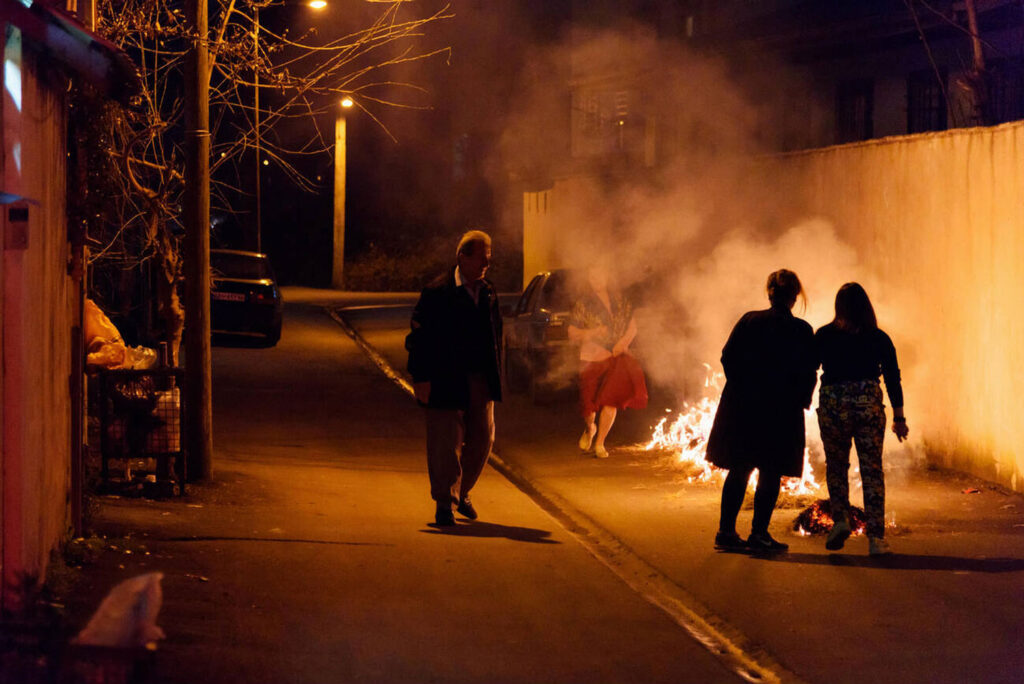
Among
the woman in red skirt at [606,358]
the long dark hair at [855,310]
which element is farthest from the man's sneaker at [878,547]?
the woman in red skirt at [606,358]

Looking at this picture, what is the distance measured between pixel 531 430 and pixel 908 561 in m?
6.39

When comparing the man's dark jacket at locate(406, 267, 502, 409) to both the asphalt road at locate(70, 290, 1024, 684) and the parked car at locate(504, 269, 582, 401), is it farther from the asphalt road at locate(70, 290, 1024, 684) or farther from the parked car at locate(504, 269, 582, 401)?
the parked car at locate(504, 269, 582, 401)

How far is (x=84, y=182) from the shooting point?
7398 mm

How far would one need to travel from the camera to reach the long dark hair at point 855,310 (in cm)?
784

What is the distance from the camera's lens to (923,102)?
22.2m

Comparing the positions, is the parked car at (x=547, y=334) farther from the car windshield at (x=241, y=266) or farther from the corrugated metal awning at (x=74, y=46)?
the corrugated metal awning at (x=74, y=46)

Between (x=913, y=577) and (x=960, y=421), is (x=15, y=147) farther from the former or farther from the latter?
(x=960, y=421)

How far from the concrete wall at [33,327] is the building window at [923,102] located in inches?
695

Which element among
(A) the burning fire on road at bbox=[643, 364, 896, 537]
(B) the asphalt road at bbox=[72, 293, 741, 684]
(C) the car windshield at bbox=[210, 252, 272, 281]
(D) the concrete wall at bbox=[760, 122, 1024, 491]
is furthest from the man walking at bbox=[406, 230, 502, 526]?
(C) the car windshield at bbox=[210, 252, 272, 281]

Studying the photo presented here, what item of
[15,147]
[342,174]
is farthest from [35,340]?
[342,174]

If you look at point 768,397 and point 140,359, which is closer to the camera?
point 768,397

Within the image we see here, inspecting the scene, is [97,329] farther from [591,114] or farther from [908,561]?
[591,114]

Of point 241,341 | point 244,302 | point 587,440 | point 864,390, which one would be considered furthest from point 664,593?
point 241,341

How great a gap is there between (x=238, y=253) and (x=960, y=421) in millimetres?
14766
